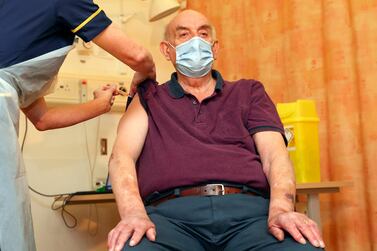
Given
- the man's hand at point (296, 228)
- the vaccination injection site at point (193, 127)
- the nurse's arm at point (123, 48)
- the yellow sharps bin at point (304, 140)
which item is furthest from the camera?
the yellow sharps bin at point (304, 140)

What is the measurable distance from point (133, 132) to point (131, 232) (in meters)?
0.47

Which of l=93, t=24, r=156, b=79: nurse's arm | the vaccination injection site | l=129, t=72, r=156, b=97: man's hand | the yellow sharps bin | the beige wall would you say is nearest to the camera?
the vaccination injection site

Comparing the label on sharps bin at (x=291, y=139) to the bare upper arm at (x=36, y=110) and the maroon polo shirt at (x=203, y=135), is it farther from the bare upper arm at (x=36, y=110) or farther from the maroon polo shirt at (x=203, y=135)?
the bare upper arm at (x=36, y=110)

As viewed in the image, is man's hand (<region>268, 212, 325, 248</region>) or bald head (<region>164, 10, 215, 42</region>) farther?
bald head (<region>164, 10, 215, 42</region>)

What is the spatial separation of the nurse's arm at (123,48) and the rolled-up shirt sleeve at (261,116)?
0.40m

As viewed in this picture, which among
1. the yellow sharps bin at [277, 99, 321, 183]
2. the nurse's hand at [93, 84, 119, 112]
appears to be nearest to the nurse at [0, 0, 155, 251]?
the nurse's hand at [93, 84, 119, 112]

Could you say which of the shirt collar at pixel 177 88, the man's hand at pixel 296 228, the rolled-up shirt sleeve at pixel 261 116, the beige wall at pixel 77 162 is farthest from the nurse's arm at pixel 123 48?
the beige wall at pixel 77 162

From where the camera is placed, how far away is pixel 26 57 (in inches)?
54.2

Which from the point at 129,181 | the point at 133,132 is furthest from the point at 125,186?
the point at 133,132

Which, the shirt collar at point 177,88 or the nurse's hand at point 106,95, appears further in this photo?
the nurse's hand at point 106,95

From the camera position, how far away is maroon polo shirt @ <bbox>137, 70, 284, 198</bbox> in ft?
4.93

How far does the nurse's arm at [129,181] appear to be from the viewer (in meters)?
1.23

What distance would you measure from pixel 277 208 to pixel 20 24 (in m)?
0.93

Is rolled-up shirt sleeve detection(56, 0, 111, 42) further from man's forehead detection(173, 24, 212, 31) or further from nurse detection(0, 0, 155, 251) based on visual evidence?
man's forehead detection(173, 24, 212, 31)
